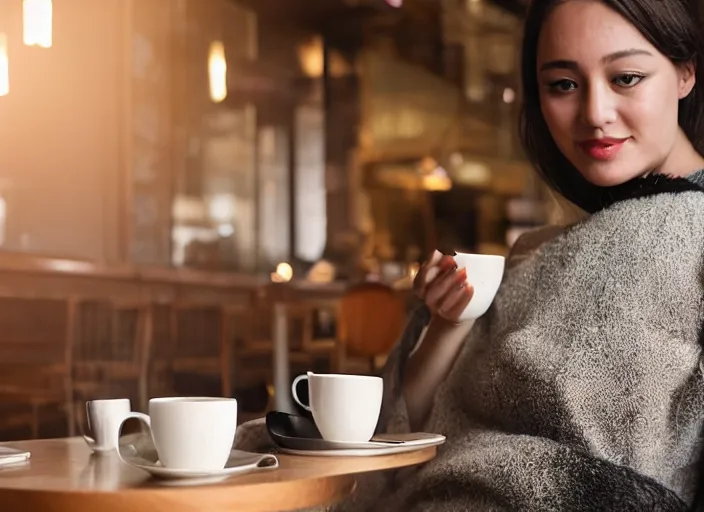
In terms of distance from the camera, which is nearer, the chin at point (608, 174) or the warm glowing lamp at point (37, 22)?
the chin at point (608, 174)

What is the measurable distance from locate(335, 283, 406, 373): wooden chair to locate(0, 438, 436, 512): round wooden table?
2251 mm

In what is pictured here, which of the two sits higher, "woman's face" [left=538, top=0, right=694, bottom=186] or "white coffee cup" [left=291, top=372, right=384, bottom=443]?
"woman's face" [left=538, top=0, right=694, bottom=186]

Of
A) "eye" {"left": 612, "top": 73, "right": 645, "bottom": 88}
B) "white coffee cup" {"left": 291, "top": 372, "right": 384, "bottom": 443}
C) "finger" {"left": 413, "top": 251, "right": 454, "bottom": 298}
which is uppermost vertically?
"eye" {"left": 612, "top": 73, "right": 645, "bottom": 88}

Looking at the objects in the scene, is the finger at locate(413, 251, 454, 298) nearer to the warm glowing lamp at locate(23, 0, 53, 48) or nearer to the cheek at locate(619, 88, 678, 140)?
the cheek at locate(619, 88, 678, 140)

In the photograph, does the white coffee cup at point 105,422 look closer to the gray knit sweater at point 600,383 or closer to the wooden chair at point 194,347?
the gray knit sweater at point 600,383

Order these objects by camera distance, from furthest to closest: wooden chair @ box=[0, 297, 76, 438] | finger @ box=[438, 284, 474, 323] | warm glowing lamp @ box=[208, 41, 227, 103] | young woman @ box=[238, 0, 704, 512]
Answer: warm glowing lamp @ box=[208, 41, 227, 103] < wooden chair @ box=[0, 297, 76, 438] < finger @ box=[438, 284, 474, 323] < young woman @ box=[238, 0, 704, 512]

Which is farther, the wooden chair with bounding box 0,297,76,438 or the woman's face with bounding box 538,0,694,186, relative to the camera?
the wooden chair with bounding box 0,297,76,438

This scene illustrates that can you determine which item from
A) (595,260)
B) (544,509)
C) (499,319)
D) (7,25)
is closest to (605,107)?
(595,260)

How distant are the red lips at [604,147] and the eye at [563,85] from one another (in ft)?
0.24

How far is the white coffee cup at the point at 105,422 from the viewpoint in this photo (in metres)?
1.00

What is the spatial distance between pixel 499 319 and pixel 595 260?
0.55 ft

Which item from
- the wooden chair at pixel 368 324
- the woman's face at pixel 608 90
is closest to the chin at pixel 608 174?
the woman's face at pixel 608 90

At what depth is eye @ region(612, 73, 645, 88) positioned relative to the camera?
1.09m

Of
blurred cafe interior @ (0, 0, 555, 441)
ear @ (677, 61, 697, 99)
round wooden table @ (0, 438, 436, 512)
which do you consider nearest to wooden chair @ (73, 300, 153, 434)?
blurred cafe interior @ (0, 0, 555, 441)
